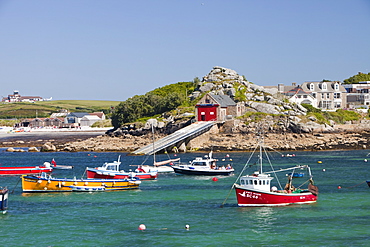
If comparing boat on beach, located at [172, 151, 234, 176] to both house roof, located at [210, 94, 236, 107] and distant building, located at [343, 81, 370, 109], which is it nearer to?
house roof, located at [210, 94, 236, 107]

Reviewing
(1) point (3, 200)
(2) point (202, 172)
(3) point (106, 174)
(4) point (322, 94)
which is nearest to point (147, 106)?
(4) point (322, 94)

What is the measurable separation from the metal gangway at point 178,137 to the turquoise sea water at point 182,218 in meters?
30.7

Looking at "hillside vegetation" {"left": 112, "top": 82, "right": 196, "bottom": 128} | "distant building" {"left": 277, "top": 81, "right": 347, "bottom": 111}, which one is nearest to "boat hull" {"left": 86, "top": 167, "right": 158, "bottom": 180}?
"hillside vegetation" {"left": 112, "top": 82, "right": 196, "bottom": 128}

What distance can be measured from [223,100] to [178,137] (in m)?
18.5

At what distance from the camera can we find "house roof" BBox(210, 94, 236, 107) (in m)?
108

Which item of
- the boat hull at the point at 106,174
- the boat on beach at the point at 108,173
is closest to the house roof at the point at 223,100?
the boat on beach at the point at 108,173

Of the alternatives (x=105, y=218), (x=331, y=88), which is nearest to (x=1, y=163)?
(x=105, y=218)

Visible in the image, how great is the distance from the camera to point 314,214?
42.2m

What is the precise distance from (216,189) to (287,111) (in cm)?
5581

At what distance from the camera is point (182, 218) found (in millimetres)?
41406

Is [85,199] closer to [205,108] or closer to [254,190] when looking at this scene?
[254,190]

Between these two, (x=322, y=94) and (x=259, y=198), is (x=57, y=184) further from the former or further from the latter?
(x=322, y=94)

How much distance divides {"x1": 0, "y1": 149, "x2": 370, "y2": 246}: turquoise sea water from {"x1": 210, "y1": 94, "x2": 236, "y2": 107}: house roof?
48.1m

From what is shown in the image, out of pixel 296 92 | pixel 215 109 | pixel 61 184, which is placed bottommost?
pixel 61 184
